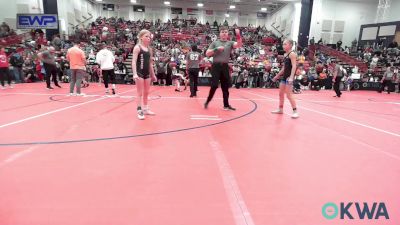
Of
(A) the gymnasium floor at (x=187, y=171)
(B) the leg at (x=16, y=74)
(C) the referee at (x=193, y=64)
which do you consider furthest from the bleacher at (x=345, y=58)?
(B) the leg at (x=16, y=74)

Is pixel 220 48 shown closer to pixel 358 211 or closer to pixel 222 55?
pixel 222 55

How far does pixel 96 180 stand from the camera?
2451mm

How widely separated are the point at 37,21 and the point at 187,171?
1898cm

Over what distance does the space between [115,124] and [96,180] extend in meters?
2.31

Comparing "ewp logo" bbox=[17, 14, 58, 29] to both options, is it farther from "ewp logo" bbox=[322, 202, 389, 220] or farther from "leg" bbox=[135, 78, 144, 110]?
"ewp logo" bbox=[322, 202, 389, 220]

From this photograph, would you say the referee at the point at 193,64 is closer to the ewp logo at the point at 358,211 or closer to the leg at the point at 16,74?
the ewp logo at the point at 358,211

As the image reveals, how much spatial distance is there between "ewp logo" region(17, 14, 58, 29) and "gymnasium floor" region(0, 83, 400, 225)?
1496cm

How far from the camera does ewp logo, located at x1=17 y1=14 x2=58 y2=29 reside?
16.9m

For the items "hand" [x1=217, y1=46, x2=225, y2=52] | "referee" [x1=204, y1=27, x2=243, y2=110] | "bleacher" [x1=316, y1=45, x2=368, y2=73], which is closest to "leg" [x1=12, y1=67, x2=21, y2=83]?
"referee" [x1=204, y1=27, x2=243, y2=110]


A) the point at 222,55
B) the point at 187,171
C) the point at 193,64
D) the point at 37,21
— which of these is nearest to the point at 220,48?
the point at 222,55

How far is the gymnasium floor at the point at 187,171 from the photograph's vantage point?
1969mm

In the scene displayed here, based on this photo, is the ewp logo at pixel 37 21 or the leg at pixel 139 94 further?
the ewp logo at pixel 37 21

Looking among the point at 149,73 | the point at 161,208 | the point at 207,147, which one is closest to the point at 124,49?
the point at 149,73

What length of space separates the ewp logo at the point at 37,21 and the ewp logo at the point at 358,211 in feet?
63.7
